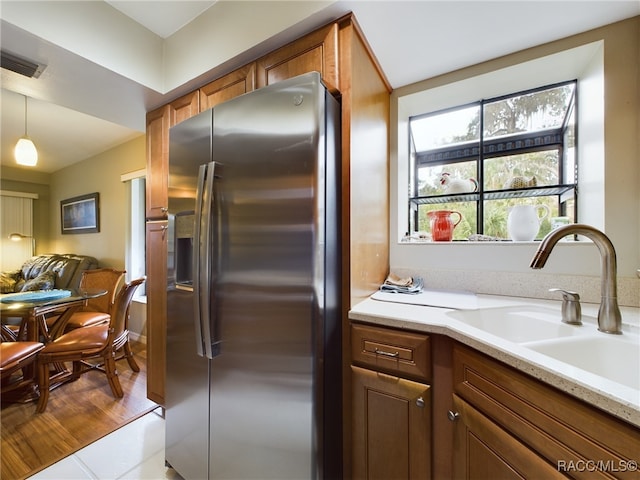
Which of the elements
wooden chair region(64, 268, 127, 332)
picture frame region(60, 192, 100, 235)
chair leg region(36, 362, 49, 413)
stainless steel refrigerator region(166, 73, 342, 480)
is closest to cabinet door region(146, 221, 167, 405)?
stainless steel refrigerator region(166, 73, 342, 480)

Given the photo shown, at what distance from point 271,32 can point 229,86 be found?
0.41m

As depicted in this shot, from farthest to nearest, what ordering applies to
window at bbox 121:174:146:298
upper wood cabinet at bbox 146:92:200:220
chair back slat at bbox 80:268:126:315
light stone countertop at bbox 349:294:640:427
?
window at bbox 121:174:146:298 → chair back slat at bbox 80:268:126:315 → upper wood cabinet at bbox 146:92:200:220 → light stone countertop at bbox 349:294:640:427

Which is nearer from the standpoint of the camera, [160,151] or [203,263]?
[203,263]

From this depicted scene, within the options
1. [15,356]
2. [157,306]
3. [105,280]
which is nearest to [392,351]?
[157,306]

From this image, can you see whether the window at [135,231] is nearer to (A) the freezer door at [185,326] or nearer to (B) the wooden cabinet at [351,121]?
(B) the wooden cabinet at [351,121]

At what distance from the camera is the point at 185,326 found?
4.05ft

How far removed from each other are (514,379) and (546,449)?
0.15 metres

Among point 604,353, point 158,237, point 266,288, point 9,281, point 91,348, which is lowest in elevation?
point 91,348

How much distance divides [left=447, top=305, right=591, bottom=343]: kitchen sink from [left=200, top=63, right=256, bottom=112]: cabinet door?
154 centimetres

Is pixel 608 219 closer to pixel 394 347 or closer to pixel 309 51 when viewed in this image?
pixel 394 347

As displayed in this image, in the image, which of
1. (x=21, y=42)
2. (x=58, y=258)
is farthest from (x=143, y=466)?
(x=58, y=258)

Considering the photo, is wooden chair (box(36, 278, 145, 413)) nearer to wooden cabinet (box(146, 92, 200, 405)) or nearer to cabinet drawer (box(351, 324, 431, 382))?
wooden cabinet (box(146, 92, 200, 405))

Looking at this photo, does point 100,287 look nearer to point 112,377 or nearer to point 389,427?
point 112,377

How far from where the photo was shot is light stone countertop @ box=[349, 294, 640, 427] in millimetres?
503
